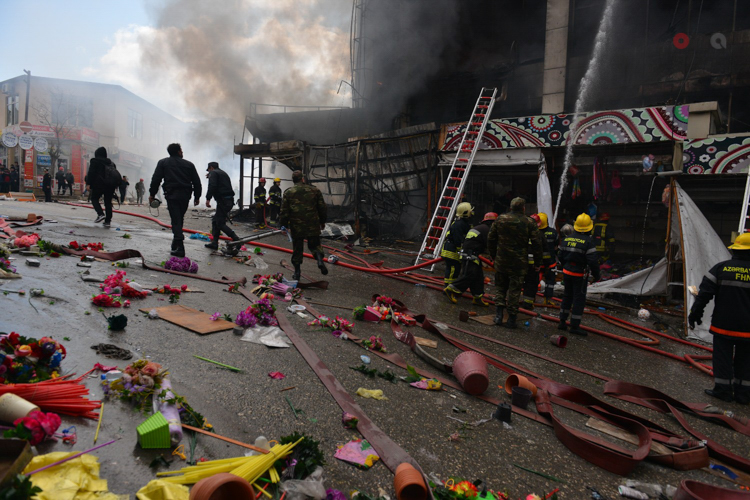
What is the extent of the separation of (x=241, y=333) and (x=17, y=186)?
2607 centimetres

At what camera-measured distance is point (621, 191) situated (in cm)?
1184

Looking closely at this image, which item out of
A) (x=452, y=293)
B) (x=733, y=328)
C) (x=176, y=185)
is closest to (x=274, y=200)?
(x=176, y=185)

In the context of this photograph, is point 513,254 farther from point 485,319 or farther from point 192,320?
point 192,320

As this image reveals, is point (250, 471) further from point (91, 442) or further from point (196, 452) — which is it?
point (91, 442)

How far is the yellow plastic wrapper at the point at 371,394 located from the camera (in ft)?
11.0

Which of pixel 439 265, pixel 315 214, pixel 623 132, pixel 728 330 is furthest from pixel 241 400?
pixel 623 132

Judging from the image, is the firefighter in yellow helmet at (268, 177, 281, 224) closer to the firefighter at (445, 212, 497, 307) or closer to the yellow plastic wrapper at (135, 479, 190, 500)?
the firefighter at (445, 212, 497, 307)

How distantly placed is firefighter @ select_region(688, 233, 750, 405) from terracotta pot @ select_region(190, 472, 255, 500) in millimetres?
5105

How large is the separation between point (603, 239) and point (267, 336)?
870 centimetres

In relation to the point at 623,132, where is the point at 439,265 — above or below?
below

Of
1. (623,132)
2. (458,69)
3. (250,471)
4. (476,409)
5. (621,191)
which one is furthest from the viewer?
(458,69)

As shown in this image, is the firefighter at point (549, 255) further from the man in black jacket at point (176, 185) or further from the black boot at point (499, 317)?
the man in black jacket at point (176, 185)

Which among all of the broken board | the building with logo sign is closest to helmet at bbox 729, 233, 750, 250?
the broken board

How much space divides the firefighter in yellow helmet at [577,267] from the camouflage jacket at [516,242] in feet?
1.37
